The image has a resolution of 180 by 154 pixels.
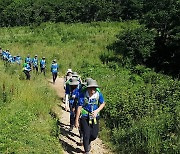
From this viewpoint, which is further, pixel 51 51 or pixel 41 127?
pixel 51 51

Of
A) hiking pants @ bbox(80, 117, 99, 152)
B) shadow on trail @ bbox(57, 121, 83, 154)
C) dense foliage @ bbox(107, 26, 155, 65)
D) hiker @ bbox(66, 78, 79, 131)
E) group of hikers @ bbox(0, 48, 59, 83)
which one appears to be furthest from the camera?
dense foliage @ bbox(107, 26, 155, 65)

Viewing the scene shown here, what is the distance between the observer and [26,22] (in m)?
60.8

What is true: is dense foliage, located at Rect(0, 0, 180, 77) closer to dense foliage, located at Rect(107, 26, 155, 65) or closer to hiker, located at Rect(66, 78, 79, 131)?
dense foliage, located at Rect(107, 26, 155, 65)

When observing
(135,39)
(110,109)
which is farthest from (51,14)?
(110,109)

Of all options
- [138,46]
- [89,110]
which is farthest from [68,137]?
[138,46]

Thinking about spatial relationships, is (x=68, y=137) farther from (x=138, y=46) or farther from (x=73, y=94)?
(x=138, y=46)

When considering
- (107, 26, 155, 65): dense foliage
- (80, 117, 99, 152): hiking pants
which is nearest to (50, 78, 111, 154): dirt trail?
(80, 117, 99, 152): hiking pants

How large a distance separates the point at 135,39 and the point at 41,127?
1679 cm

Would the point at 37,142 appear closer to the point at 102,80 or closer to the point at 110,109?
the point at 110,109

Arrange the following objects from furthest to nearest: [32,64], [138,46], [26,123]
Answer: [138,46], [32,64], [26,123]

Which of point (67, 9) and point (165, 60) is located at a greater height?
point (67, 9)

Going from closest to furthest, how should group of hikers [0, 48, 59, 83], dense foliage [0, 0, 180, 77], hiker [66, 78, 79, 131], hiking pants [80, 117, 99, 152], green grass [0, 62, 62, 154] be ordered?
1. hiking pants [80, 117, 99, 152]
2. green grass [0, 62, 62, 154]
3. hiker [66, 78, 79, 131]
4. group of hikers [0, 48, 59, 83]
5. dense foliage [0, 0, 180, 77]

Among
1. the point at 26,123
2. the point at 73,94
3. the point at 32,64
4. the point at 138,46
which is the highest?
the point at 73,94

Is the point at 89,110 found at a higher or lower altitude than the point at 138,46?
higher
